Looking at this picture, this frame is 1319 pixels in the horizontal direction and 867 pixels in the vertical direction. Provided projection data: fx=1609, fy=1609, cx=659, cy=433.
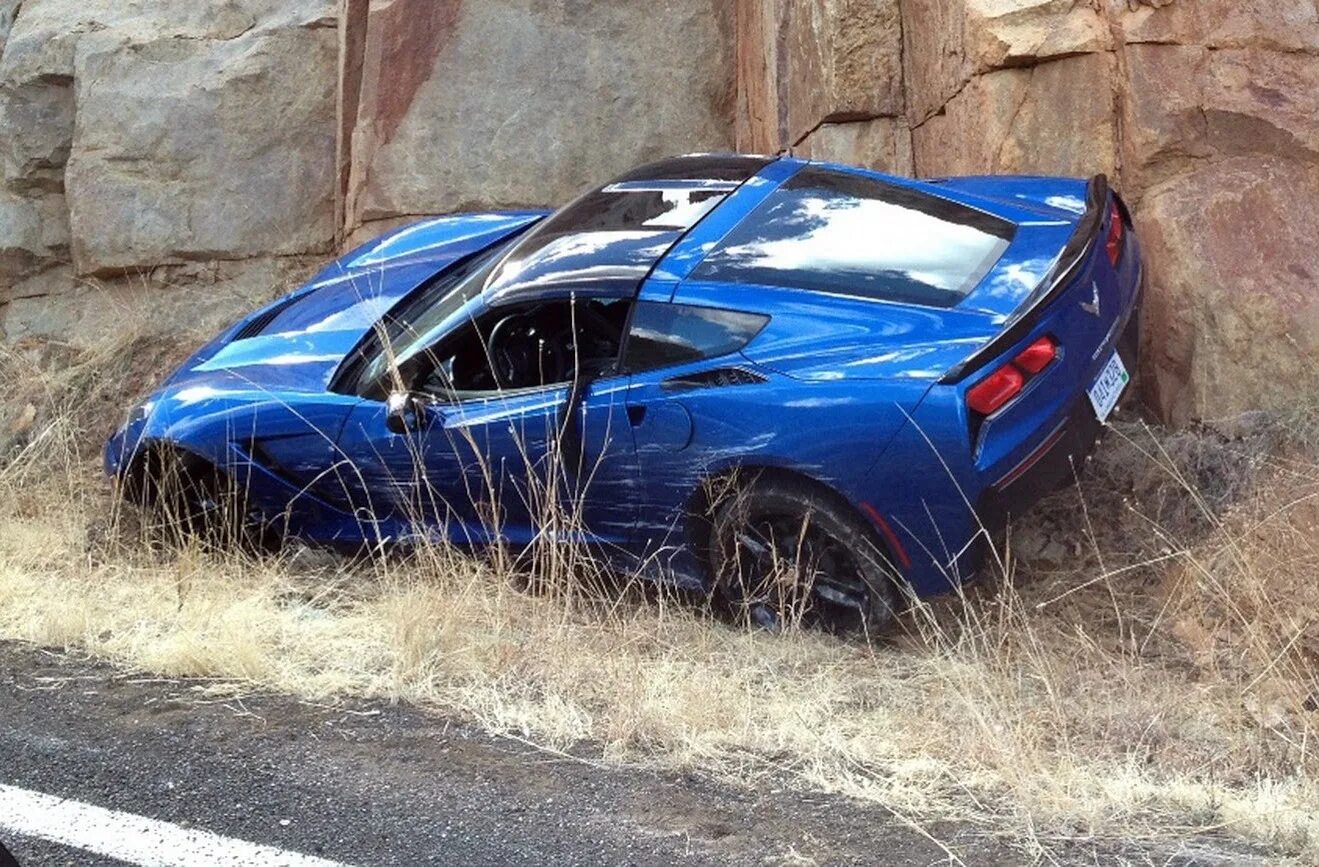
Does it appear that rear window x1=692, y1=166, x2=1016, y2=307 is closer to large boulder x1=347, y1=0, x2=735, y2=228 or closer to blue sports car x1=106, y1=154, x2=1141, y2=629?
blue sports car x1=106, y1=154, x2=1141, y2=629

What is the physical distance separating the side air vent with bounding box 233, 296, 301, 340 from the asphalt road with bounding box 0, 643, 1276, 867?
2.27 metres

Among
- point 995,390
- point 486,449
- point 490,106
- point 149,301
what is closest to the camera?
point 995,390

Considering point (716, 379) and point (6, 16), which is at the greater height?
point (6, 16)

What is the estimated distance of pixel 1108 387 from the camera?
5.07 metres

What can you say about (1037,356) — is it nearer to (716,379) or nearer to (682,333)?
(716,379)

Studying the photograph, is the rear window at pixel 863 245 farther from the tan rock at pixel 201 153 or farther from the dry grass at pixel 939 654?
the tan rock at pixel 201 153

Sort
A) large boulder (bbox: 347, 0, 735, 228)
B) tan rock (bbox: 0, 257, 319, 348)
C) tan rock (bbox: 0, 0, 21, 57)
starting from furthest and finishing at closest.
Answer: tan rock (bbox: 0, 0, 21, 57), tan rock (bbox: 0, 257, 319, 348), large boulder (bbox: 347, 0, 735, 228)

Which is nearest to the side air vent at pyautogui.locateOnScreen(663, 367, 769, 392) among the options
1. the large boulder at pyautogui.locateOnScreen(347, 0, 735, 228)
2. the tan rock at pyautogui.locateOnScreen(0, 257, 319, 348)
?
the large boulder at pyautogui.locateOnScreen(347, 0, 735, 228)

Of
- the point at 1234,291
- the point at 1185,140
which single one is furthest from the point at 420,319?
the point at 1185,140

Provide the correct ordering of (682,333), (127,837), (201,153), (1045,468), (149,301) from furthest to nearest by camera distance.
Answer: (201,153)
(149,301)
(682,333)
(1045,468)
(127,837)

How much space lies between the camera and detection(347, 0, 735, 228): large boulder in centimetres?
940

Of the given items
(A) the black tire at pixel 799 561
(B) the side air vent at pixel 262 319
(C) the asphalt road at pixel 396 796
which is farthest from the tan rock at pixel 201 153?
(C) the asphalt road at pixel 396 796

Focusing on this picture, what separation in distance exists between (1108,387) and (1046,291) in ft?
1.36

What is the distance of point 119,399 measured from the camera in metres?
8.96
